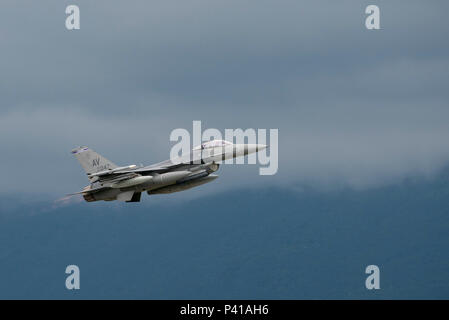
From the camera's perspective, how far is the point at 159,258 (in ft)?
601

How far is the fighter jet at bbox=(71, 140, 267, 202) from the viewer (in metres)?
73.8

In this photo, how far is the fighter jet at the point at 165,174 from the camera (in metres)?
73.8

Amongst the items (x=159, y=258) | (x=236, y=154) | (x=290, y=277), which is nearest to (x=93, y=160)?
(x=236, y=154)

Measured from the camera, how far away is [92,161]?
7612cm

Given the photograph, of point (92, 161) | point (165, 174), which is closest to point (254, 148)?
point (165, 174)

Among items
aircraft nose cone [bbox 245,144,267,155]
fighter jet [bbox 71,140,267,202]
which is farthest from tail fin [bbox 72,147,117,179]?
aircraft nose cone [bbox 245,144,267,155]

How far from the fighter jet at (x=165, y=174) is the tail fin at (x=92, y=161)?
72mm

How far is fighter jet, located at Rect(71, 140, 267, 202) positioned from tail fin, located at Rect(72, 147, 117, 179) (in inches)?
2.8

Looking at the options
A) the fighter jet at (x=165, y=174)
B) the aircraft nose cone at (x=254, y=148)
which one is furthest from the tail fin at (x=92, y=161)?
the aircraft nose cone at (x=254, y=148)

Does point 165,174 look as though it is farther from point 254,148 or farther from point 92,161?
point 254,148

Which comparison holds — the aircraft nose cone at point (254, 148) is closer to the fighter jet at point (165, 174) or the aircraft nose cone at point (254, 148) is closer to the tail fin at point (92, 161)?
the fighter jet at point (165, 174)

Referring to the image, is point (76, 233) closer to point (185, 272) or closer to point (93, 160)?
point (185, 272)

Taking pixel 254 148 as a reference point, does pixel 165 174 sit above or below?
A: below

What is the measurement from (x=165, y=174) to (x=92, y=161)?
5923 mm
